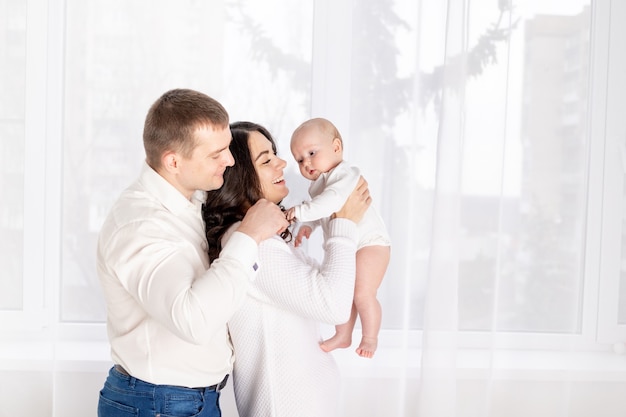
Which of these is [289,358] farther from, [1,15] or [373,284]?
[1,15]

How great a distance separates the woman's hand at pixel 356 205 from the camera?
1697 mm

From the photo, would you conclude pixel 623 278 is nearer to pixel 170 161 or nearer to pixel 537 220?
pixel 537 220

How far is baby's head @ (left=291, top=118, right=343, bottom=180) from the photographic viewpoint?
187cm

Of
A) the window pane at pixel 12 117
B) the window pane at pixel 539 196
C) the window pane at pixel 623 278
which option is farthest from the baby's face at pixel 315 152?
the window pane at pixel 623 278

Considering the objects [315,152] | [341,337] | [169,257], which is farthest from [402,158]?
[169,257]

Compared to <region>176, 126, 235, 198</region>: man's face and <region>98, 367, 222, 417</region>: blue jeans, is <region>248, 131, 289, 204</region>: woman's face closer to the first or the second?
<region>176, 126, 235, 198</region>: man's face

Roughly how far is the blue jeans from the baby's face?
2.27ft

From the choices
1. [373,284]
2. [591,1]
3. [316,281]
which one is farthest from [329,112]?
[591,1]

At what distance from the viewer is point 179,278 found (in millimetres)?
1336

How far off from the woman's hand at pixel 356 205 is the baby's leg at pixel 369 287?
6.2 inches

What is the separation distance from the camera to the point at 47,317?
2.32 metres


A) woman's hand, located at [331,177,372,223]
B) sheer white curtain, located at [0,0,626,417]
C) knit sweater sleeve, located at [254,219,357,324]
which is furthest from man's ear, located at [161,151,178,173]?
sheer white curtain, located at [0,0,626,417]

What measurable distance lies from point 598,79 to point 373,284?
1.36 m

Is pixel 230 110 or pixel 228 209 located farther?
pixel 230 110
